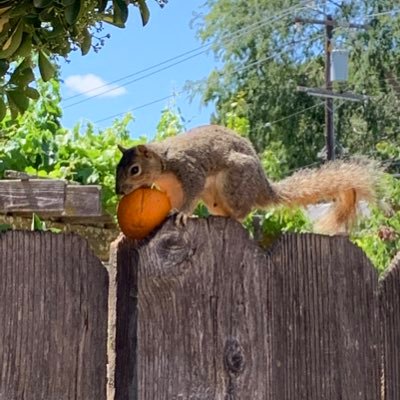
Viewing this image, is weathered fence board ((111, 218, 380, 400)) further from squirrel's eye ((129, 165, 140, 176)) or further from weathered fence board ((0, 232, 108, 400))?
squirrel's eye ((129, 165, 140, 176))

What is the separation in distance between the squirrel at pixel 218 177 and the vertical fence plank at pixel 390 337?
1.95 feet

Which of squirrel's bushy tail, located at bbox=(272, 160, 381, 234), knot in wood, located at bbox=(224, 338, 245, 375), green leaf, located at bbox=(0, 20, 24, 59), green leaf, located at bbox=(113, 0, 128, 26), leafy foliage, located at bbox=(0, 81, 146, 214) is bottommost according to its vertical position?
knot in wood, located at bbox=(224, 338, 245, 375)

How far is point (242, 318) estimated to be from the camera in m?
1.51

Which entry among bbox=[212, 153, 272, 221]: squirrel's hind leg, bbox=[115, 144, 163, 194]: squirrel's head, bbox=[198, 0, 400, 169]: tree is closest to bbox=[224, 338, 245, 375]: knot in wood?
bbox=[212, 153, 272, 221]: squirrel's hind leg

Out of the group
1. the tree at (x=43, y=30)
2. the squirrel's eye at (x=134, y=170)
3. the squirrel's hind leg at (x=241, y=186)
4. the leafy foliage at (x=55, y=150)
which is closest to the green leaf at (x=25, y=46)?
the tree at (x=43, y=30)

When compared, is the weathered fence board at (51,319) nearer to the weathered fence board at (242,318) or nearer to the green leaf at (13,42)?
the weathered fence board at (242,318)

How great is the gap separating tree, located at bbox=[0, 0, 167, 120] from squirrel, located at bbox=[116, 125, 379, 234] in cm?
61

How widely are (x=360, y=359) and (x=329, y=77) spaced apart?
18326 mm

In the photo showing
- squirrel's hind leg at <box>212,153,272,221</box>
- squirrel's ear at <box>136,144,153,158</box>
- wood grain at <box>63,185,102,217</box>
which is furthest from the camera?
wood grain at <box>63,185,102,217</box>

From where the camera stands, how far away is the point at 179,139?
10.5ft

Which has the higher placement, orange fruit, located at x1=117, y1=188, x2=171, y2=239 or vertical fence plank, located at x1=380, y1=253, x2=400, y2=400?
orange fruit, located at x1=117, y1=188, x2=171, y2=239

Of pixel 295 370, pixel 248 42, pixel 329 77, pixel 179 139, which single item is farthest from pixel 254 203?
pixel 248 42

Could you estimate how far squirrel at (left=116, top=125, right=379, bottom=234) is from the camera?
257 centimetres

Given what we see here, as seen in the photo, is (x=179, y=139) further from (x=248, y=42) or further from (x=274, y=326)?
(x=248, y=42)
